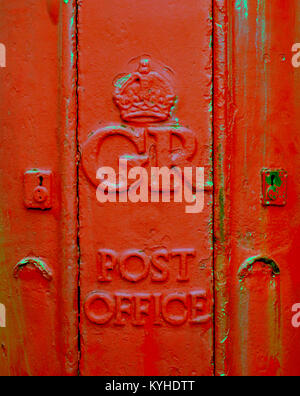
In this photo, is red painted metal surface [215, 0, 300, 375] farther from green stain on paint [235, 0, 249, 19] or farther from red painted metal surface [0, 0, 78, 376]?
red painted metal surface [0, 0, 78, 376]

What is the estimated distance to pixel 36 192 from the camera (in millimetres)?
1353

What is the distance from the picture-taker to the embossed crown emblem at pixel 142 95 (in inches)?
52.8

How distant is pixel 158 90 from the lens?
1346mm

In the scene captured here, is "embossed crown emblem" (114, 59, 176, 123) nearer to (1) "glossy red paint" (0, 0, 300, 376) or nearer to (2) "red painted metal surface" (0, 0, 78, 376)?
(1) "glossy red paint" (0, 0, 300, 376)

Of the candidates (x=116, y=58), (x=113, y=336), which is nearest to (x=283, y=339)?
(x=113, y=336)

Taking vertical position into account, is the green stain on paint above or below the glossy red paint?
above

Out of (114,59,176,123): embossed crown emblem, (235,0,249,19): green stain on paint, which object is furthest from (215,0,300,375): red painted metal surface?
(114,59,176,123): embossed crown emblem

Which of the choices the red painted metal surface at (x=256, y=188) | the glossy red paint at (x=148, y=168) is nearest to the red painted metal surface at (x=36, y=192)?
the glossy red paint at (x=148, y=168)

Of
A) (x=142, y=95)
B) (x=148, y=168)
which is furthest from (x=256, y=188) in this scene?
(x=142, y=95)

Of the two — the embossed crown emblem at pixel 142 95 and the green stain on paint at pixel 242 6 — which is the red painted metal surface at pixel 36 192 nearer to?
the embossed crown emblem at pixel 142 95

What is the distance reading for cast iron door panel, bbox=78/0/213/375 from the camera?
4.38 ft

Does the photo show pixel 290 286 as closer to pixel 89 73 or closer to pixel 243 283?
pixel 243 283

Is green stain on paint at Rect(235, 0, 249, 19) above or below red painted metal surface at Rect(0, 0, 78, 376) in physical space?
above

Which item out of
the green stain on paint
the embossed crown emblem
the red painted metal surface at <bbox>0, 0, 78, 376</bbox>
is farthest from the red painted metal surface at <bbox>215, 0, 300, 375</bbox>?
the red painted metal surface at <bbox>0, 0, 78, 376</bbox>
